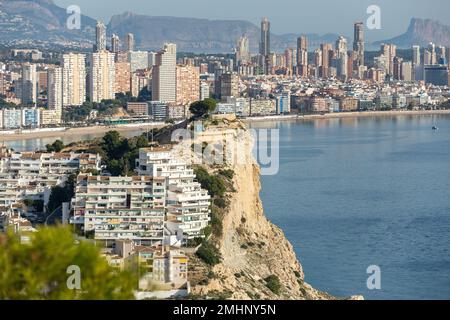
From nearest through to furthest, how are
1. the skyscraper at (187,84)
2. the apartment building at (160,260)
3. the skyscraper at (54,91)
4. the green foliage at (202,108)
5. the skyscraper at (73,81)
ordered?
the apartment building at (160,260)
the green foliage at (202,108)
the skyscraper at (54,91)
the skyscraper at (73,81)
the skyscraper at (187,84)

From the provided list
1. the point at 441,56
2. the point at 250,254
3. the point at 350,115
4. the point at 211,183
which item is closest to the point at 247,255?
the point at 250,254

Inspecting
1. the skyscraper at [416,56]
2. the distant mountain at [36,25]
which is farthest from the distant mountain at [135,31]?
the skyscraper at [416,56]

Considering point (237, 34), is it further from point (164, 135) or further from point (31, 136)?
point (164, 135)

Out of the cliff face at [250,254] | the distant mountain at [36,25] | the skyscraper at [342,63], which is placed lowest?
the cliff face at [250,254]

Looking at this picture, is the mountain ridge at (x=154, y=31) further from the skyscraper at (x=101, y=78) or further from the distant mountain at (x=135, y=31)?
the skyscraper at (x=101, y=78)

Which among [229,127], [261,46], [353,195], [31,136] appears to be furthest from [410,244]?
[261,46]

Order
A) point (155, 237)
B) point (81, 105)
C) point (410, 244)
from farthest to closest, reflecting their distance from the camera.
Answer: point (81, 105), point (410, 244), point (155, 237)
